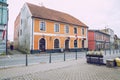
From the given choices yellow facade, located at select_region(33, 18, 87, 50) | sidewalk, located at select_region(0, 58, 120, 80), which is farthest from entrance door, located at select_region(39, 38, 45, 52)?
sidewalk, located at select_region(0, 58, 120, 80)

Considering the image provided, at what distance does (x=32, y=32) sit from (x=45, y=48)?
158 inches

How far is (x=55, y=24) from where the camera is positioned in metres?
26.9

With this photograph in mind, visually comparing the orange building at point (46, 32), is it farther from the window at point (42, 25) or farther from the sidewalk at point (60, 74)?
the sidewalk at point (60, 74)

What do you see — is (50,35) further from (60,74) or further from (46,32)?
(60,74)

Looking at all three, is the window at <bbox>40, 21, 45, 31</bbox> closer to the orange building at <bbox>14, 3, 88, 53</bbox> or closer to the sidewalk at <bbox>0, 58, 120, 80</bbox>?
the orange building at <bbox>14, 3, 88, 53</bbox>

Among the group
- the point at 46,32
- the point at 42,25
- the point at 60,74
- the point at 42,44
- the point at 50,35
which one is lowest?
the point at 60,74

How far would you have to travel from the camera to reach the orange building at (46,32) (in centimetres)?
2342


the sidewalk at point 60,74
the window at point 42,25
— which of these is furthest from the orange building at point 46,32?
the sidewalk at point 60,74

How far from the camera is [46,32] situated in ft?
82.2

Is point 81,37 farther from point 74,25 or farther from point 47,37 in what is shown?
point 47,37

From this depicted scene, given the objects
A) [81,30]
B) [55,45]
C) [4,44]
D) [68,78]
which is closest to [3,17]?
[4,44]

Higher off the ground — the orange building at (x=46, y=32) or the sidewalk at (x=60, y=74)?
the orange building at (x=46, y=32)

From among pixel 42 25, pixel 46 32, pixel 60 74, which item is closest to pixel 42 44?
pixel 46 32

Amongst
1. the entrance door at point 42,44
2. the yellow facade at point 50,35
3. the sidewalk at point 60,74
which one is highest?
the yellow facade at point 50,35
